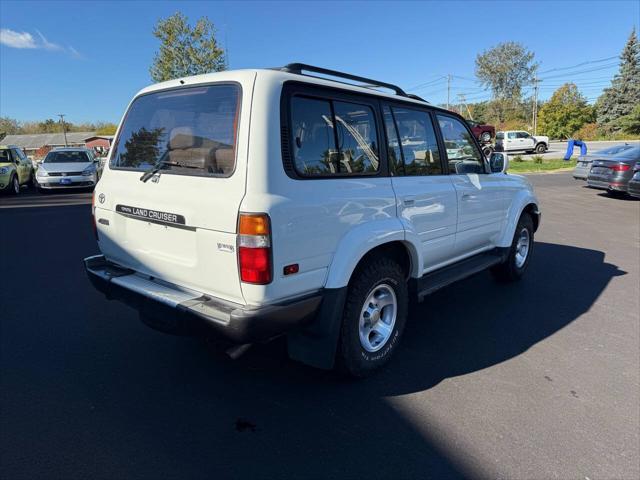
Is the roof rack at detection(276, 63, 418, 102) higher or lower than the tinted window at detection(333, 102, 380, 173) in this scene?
higher

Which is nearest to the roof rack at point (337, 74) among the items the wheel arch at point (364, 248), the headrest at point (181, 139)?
the headrest at point (181, 139)

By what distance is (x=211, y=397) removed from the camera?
2.93m

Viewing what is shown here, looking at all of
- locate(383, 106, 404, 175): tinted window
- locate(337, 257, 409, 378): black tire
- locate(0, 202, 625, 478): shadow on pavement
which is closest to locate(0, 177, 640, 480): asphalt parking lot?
locate(0, 202, 625, 478): shadow on pavement

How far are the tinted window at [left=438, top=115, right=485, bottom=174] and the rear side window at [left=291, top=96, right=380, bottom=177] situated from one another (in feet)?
3.92

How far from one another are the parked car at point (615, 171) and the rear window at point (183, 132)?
1317 centimetres

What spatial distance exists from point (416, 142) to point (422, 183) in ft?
1.28

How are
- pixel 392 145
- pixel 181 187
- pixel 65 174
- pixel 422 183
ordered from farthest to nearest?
pixel 65 174 → pixel 422 183 → pixel 392 145 → pixel 181 187

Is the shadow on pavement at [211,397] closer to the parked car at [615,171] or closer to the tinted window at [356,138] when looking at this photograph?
the tinted window at [356,138]

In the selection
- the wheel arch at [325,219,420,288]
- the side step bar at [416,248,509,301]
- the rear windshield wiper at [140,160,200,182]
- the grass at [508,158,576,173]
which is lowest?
the grass at [508,158,576,173]

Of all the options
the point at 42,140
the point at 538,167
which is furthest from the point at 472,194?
the point at 42,140

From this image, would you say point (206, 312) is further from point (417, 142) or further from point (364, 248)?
point (417, 142)

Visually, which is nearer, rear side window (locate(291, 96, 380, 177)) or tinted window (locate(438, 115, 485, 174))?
rear side window (locate(291, 96, 380, 177))

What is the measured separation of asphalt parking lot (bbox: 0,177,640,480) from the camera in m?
2.37

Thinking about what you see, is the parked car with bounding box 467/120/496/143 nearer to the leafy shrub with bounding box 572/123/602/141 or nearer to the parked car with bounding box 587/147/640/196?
the parked car with bounding box 587/147/640/196
